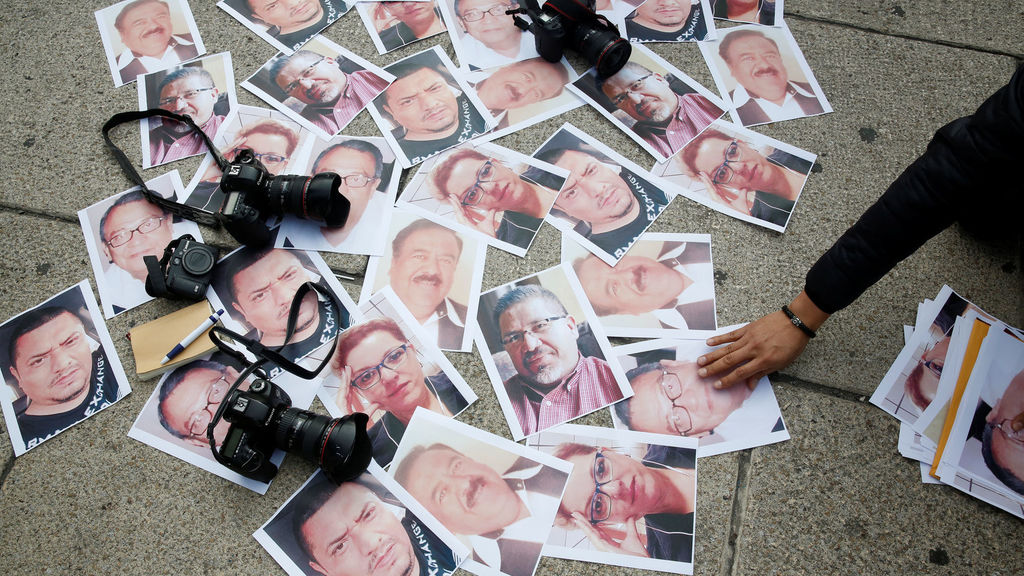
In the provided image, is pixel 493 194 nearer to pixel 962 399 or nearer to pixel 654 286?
pixel 654 286

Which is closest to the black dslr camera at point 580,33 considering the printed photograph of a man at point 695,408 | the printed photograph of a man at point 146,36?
the printed photograph of a man at point 695,408

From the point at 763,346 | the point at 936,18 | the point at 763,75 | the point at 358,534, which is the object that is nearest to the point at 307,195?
the point at 358,534

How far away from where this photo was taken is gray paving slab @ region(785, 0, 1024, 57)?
190 centimetres

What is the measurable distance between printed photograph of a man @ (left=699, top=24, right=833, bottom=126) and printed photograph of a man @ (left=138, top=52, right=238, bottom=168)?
1435mm

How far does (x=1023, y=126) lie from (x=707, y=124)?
800mm

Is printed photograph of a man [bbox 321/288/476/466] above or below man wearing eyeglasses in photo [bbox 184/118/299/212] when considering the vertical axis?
below

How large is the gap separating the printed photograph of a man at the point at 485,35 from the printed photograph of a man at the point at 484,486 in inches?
41.8

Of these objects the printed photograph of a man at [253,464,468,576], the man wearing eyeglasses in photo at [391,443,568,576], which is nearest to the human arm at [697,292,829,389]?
the man wearing eyeglasses in photo at [391,443,568,576]

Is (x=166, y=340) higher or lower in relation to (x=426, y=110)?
lower

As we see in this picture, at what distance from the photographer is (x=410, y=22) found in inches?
73.7

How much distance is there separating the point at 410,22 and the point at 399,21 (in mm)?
35

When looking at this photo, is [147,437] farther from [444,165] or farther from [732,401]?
[732,401]

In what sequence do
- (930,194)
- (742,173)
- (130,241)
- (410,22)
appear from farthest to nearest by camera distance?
(410,22), (742,173), (130,241), (930,194)

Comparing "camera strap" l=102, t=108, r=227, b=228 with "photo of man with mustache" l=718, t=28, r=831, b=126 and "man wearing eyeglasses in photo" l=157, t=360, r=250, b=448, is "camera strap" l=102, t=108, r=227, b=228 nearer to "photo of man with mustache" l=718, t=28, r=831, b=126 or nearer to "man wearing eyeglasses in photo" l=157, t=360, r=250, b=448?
"man wearing eyeglasses in photo" l=157, t=360, r=250, b=448
